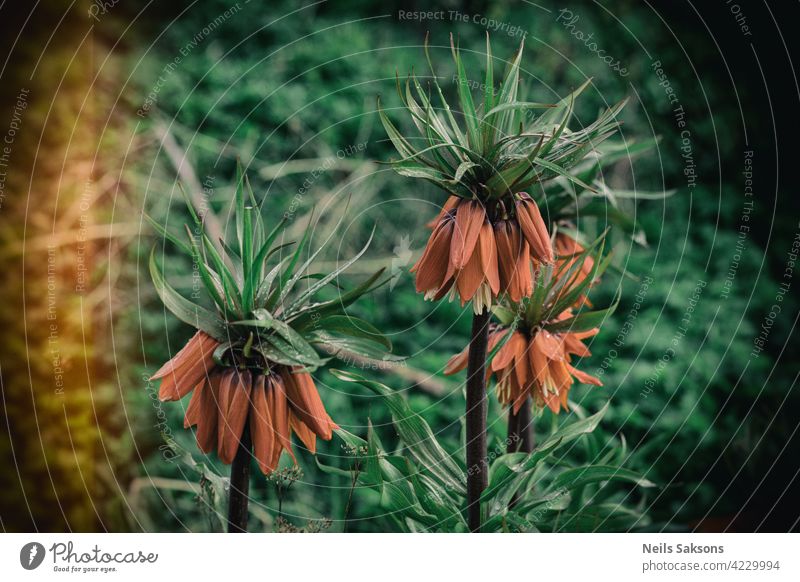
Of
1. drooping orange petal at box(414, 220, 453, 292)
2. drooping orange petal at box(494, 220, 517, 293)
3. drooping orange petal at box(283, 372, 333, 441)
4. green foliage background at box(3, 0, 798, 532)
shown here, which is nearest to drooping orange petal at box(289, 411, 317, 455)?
drooping orange petal at box(283, 372, 333, 441)

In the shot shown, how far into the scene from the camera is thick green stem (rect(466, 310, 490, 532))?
3.34 feet

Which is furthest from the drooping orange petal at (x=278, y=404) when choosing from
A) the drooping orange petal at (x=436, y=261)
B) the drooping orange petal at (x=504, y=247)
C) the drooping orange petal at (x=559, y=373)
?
the drooping orange petal at (x=559, y=373)

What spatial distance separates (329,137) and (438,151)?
4.44 ft

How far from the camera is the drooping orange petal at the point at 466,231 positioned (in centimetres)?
95

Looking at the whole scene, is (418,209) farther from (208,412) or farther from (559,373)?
(208,412)

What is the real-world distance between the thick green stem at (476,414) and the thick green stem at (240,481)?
0.30 m

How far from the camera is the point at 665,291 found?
7.26 ft

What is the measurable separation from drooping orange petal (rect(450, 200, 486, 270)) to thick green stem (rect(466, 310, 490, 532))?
0.32 feet

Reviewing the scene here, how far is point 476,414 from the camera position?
1.05 metres
